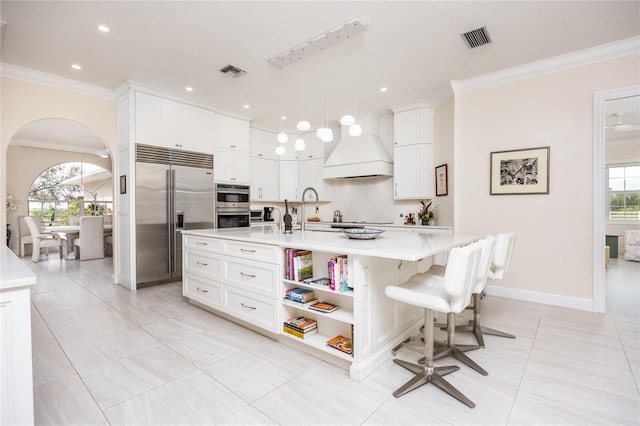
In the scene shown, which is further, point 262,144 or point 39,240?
point 39,240

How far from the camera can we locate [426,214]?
462cm

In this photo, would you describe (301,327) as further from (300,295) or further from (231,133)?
(231,133)

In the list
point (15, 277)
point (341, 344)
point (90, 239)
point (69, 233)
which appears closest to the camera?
point (15, 277)

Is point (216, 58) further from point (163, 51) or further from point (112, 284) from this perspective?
point (112, 284)

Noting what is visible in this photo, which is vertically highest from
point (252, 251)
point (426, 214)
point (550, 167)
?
point (550, 167)

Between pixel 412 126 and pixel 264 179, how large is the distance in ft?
9.74

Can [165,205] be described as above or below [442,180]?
below

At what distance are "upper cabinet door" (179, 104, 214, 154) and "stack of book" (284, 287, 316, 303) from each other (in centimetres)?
319

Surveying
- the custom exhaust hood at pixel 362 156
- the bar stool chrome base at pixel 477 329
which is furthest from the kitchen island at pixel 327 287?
the custom exhaust hood at pixel 362 156

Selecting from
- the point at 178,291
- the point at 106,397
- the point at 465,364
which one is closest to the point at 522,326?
the point at 465,364

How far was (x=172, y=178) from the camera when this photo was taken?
4.40 metres

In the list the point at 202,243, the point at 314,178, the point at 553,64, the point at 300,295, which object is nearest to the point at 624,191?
the point at 553,64

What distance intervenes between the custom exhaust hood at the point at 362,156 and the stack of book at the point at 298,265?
10.0 ft

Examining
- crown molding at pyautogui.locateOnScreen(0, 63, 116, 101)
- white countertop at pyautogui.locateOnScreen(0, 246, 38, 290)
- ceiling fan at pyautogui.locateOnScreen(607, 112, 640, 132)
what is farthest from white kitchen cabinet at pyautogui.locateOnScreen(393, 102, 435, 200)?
white countertop at pyautogui.locateOnScreen(0, 246, 38, 290)
